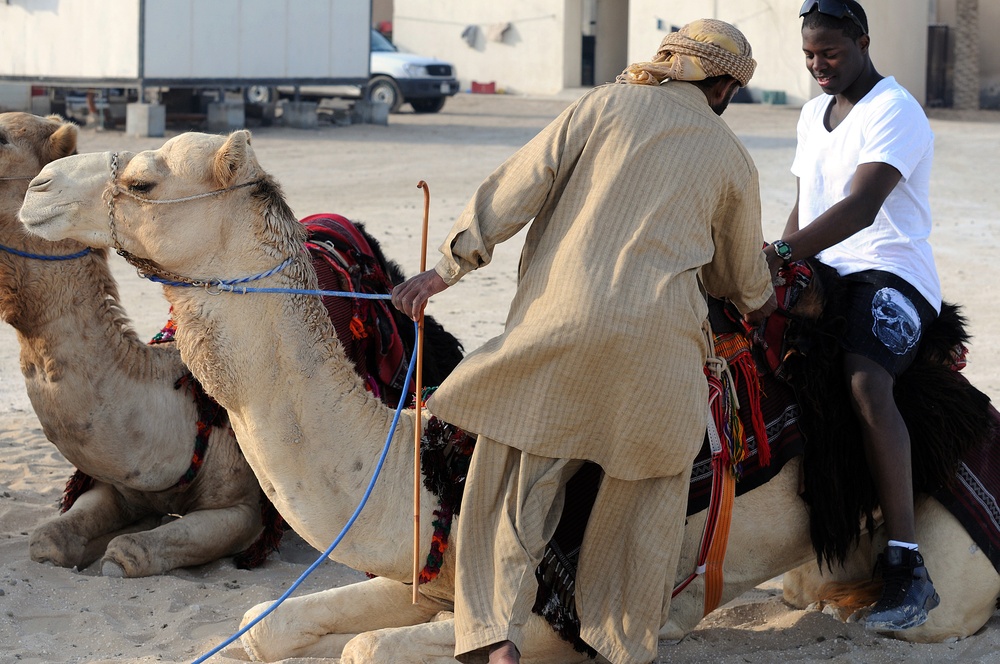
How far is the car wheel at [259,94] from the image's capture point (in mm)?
21688

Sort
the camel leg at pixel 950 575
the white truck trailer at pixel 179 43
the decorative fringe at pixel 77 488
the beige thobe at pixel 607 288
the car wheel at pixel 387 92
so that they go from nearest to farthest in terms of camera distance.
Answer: the beige thobe at pixel 607 288
the camel leg at pixel 950 575
the decorative fringe at pixel 77 488
the white truck trailer at pixel 179 43
the car wheel at pixel 387 92

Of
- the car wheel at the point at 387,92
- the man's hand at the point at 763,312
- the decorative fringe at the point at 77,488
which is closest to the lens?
the man's hand at the point at 763,312

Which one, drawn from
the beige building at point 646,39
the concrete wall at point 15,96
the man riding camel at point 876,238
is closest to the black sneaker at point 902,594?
the man riding camel at point 876,238

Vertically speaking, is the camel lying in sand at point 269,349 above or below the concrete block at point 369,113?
below

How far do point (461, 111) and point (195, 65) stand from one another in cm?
804

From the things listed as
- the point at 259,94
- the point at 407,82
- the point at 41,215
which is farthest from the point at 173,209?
the point at 407,82

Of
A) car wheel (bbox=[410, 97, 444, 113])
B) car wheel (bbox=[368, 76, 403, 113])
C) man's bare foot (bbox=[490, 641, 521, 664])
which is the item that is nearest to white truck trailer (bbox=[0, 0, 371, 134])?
car wheel (bbox=[368, 76, 403, 113])

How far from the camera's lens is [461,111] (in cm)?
2688

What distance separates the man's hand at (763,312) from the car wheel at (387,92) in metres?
22.5

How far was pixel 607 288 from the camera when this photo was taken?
11.0ft

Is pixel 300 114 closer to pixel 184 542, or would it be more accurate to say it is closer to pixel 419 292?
pixel 184 542

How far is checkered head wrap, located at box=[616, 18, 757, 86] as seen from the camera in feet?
11.4

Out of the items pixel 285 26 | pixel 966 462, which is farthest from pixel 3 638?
pixel 285 26

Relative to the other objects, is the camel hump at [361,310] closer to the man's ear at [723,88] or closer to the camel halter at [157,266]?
the camel halter at [157,266]
